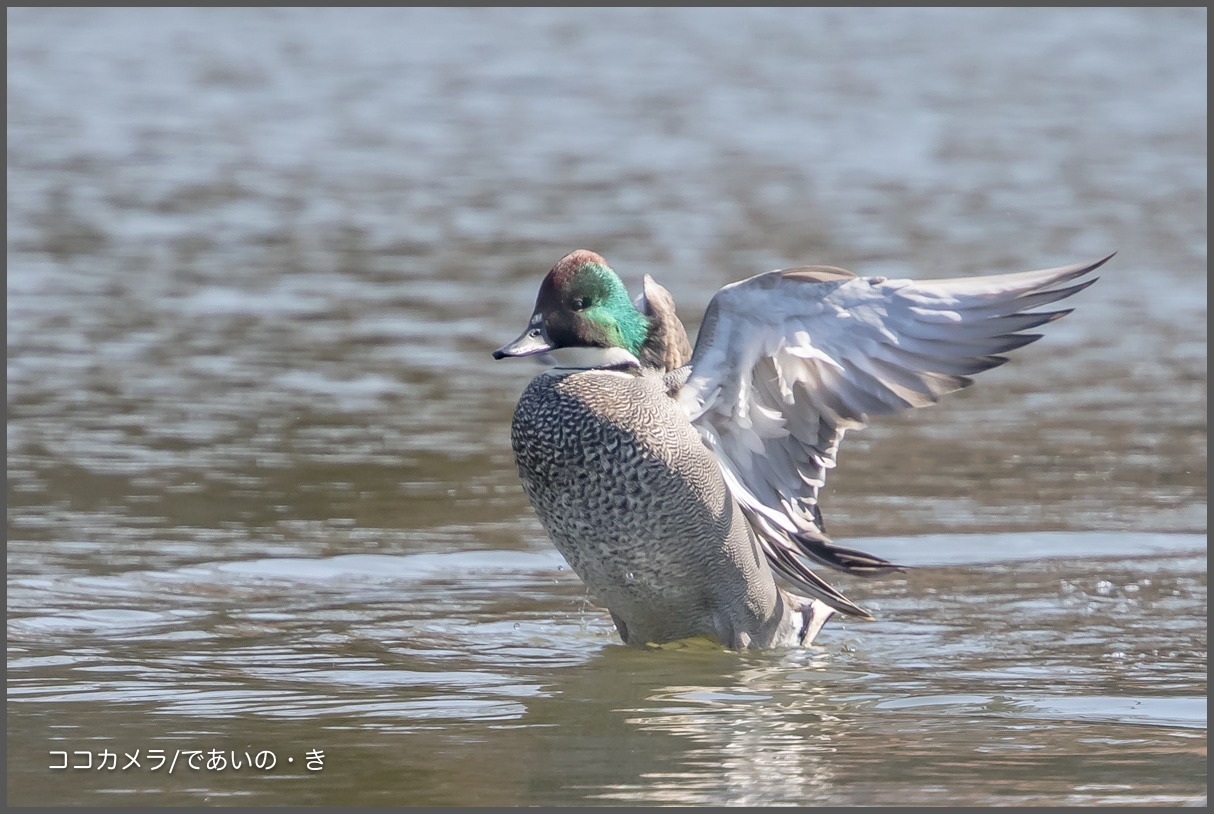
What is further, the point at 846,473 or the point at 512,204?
the point at 512,204

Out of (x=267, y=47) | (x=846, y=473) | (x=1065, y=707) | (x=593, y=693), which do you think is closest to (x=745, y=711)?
(x=593, y=693)

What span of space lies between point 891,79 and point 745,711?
1406 centimetres

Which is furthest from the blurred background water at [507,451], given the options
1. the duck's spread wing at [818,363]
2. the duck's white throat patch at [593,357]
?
the duck's white throat patch at [593,357]

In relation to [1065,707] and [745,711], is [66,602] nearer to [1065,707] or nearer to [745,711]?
[745,711]

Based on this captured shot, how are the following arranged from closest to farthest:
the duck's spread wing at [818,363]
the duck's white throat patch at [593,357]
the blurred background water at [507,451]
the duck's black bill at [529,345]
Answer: the blurred background water at [507,451] < the duck's spread wing at [818,363] < the duck's black bill at [529,345] < the duck's white throat patch at [593,357]

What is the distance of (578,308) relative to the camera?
6.10 meters

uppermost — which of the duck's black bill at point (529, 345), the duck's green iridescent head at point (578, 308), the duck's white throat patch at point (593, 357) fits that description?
the duck's green iridescent head at point (578, 308)

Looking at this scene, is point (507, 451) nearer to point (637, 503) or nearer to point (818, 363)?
point (637, 503)

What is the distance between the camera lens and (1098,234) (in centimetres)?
1255

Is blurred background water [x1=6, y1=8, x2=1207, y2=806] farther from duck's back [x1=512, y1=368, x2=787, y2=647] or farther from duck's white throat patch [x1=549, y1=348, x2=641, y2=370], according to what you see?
duck's white throat patch [x1=549, y1=348, x2=641, y2=370]

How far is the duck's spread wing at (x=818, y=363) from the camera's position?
18.3 feet

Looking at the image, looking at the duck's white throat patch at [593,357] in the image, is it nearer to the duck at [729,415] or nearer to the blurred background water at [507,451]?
the duck at [729,415]

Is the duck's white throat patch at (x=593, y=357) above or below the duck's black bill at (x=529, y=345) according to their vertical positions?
below

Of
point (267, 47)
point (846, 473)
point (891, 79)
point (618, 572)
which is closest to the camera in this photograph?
point (618, 572)
